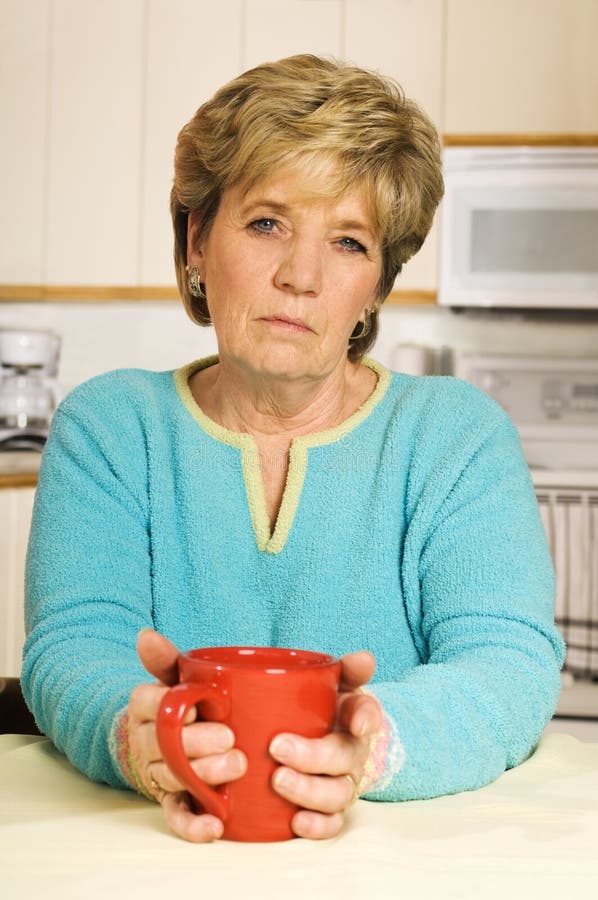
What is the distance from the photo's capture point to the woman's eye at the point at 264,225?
1.15m

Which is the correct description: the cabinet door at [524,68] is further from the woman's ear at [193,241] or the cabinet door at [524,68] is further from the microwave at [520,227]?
the woman's ear at [193,241]

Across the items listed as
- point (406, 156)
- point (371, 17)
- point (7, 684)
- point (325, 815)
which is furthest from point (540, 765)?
point (371, 17)

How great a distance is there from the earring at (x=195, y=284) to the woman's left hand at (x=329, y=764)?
0.71 meters

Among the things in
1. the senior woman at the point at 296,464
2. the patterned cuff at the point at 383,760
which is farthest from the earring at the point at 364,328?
the patterned cuff at the point at 383,760

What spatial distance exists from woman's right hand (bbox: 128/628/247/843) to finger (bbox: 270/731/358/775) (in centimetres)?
2

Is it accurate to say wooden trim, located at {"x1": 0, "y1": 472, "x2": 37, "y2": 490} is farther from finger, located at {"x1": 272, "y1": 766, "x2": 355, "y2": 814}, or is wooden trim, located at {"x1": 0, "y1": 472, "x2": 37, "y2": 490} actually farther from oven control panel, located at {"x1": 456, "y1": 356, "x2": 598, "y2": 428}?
finger, located at {"x1": 272, "y1": 766, "x2": 355, "y2": 814}

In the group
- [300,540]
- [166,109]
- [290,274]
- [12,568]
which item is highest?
[166,109]

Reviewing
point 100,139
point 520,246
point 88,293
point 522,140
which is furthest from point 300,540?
point 100,139

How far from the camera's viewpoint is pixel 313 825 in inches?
25.2

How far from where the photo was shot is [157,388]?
1231mm

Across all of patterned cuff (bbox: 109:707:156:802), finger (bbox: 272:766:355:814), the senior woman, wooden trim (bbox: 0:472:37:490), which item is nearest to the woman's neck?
the senior woman

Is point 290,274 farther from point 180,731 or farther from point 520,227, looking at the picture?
point 520,227

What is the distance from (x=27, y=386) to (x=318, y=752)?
109 inches

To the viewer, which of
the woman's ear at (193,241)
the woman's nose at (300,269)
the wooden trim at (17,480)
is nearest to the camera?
the woman's nose at (300,269)
